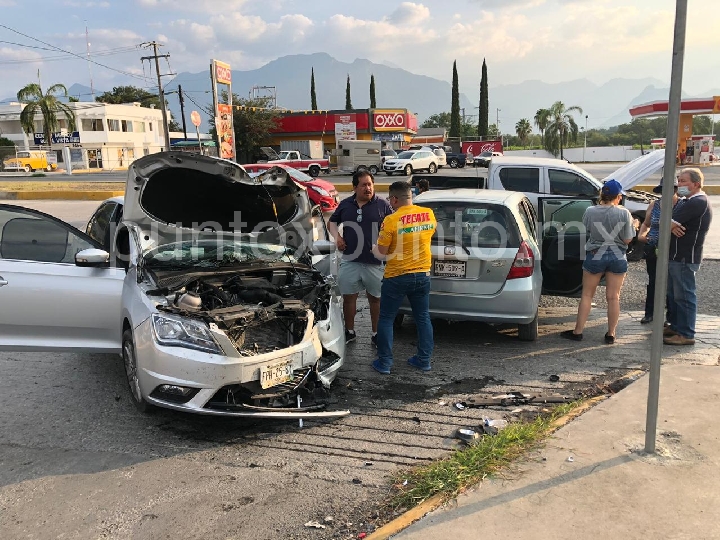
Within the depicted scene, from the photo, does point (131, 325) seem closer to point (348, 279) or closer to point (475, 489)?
point (348, 279)

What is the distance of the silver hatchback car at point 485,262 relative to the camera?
548 centimetres

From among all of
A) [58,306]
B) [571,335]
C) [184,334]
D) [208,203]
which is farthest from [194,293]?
[571,335]

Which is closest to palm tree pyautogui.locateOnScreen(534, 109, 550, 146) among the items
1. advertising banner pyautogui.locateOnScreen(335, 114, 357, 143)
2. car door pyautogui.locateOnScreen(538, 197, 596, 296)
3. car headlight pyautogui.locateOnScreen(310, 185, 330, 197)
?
advertising banner pyautogui.locateOnScreen(335, 114, 357, 143)

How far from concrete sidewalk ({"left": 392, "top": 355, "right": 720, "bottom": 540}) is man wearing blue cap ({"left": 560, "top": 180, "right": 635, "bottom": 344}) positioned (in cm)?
178

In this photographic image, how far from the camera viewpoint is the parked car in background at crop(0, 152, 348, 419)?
12.8 feet

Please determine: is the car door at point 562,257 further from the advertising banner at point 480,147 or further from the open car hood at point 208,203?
the advertising banner at point 480,147

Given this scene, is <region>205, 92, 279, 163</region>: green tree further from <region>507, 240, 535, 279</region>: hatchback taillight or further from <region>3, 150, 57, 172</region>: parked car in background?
<region>507, 240, 535, 279</region>: hatchback taillight

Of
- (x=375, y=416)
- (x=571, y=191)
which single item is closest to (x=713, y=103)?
(x=571, y=191)

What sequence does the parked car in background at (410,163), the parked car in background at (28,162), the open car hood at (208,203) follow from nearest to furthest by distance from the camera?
1. the open car hood at (208,203)
2. the parked car in background at (410,163)
3. the parked car in background at (28,162)

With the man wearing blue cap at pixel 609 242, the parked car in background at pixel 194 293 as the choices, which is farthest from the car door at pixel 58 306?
the man wearing blue cap at pixel 609 242

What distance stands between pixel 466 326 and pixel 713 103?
1462 inches

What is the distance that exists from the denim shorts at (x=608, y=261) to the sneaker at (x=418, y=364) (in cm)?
207

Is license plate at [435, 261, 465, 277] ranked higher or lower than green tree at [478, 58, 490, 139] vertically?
lower

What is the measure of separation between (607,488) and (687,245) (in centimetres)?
328
